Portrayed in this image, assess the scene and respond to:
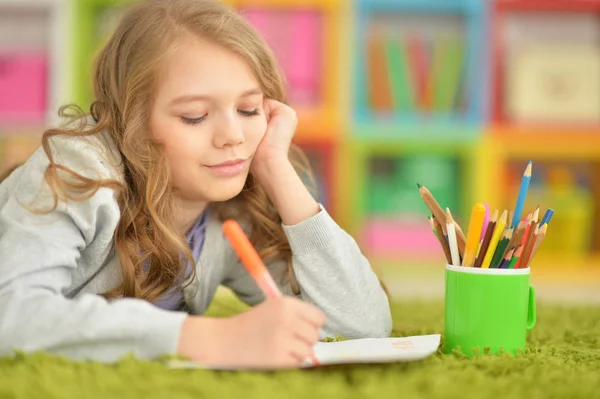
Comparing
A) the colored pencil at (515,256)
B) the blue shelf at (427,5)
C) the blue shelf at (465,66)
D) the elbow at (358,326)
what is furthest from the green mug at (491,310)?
the blue shelf at (427,5)

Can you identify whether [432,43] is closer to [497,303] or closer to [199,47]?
[199,47]

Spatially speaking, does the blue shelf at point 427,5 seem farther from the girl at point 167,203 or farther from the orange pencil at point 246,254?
the orange pencil at point 246,254

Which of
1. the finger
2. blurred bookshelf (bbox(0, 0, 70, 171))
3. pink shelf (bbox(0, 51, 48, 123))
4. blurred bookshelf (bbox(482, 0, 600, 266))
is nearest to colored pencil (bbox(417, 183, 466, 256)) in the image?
the finger

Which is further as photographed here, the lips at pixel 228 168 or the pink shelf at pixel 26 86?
the pink shelf at pixel 26 86

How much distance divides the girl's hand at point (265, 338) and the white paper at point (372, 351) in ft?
0.05

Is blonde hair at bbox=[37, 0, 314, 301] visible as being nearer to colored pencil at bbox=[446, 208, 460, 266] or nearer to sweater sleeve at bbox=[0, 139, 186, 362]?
sweater sleeve at bbox=[0, 139, 186, 362]

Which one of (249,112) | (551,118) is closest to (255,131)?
(249,112)

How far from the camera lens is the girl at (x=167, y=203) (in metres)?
0.70

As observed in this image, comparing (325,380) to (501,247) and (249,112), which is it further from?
(249,112)

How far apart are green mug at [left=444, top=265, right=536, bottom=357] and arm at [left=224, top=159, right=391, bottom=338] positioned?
15 centimetres

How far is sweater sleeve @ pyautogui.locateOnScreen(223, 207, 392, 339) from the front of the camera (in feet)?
2.87

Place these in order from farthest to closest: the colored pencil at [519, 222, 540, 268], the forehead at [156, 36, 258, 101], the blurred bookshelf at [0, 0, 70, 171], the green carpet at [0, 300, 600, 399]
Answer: the blurred bookshelf at [0, 0, 70, 171] → the forehead at [156, 36, 258, 101] → the colored pencil at [519, 222, 540, 268] → the green carpet at [0, 300, 600, 399]

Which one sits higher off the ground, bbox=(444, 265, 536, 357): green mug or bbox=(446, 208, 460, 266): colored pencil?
bbox=(446, 208, 460, 266): colored pencil

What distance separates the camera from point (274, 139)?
962 mm
